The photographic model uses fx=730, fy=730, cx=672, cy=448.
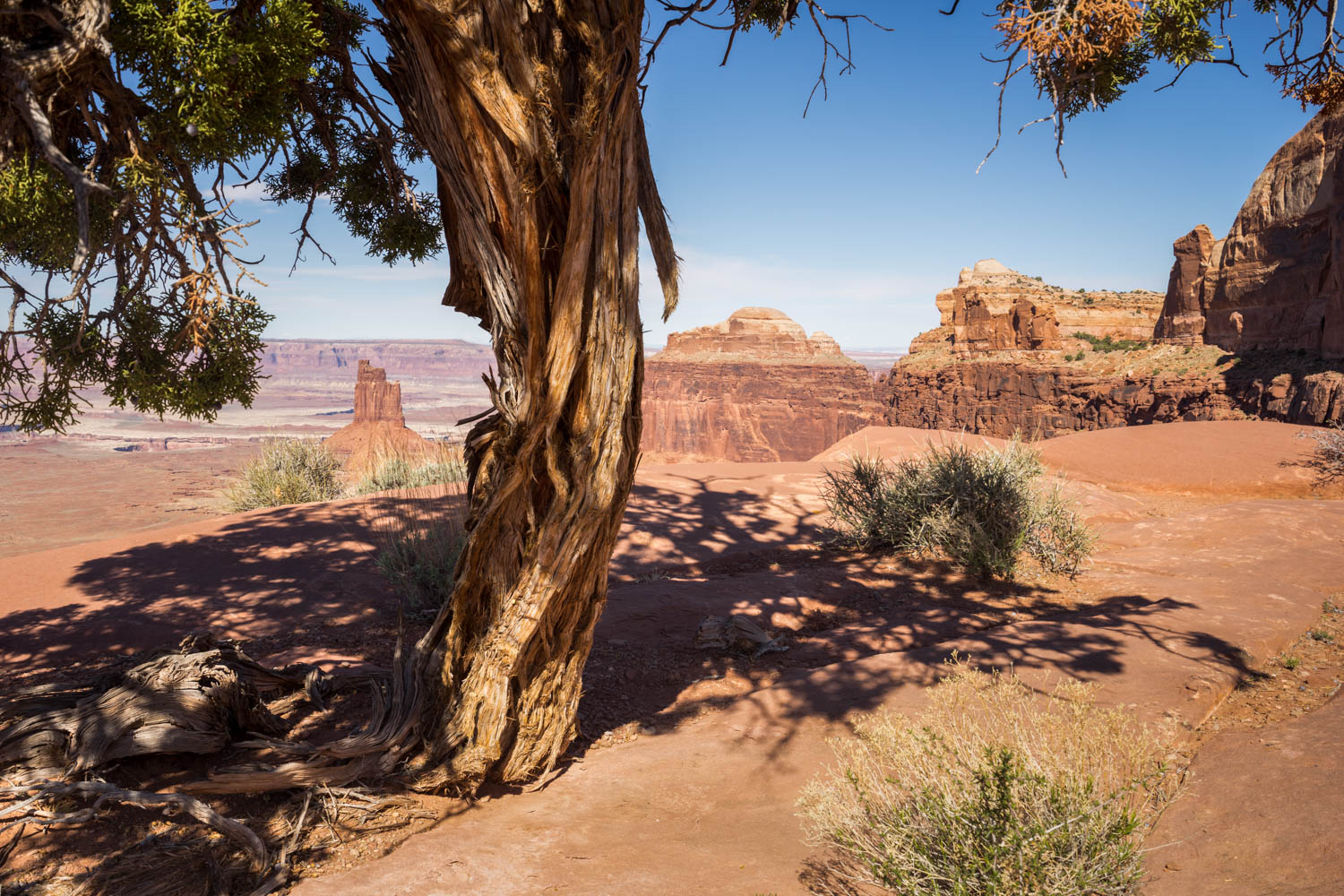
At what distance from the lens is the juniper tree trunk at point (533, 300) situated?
2.57 m

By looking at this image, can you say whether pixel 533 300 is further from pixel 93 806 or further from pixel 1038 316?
pixel 1038 316

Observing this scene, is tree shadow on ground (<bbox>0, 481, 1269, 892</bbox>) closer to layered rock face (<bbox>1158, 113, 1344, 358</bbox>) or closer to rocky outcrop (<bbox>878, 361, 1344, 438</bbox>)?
rocky outcrop (<bbox>878, 361, 1344, 438</bbox>)

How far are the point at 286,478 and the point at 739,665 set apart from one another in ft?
40.4

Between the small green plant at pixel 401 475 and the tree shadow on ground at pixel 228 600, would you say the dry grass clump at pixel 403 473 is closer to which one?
the small green plant at pixel 401 475

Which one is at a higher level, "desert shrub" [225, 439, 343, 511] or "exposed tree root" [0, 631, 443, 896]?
"exposed tree root" [0, 631, 443, 896]

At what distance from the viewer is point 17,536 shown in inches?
1182

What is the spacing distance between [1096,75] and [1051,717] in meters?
3.63

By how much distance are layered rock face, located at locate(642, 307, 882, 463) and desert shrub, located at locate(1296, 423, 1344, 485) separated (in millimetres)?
54365

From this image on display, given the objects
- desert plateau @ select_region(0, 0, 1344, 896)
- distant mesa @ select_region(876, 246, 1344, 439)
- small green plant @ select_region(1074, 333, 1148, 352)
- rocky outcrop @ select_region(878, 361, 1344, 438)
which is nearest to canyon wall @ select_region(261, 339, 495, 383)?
distant mesa @ select_region(876, 246, 1344, 439)

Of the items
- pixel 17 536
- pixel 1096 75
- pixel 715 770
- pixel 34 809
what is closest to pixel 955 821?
pixel 715 770

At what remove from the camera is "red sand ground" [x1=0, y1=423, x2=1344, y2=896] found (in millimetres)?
2592

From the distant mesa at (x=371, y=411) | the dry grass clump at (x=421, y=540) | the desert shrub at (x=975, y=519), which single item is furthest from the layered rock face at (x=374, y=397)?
the desert shrub at (x=975, y=519)

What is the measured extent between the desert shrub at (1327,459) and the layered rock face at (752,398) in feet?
178

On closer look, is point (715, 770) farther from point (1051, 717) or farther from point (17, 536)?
point (17, 536)
